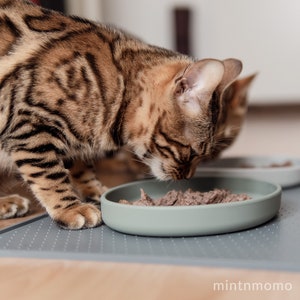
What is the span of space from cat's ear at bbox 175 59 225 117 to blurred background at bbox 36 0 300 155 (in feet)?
6.04

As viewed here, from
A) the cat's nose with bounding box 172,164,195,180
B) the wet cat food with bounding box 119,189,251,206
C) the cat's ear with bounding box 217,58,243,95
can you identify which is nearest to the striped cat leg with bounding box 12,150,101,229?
the wet cat food with bounding box 119,189,251,206

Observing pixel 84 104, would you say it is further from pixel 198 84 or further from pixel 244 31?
pixel 244 31

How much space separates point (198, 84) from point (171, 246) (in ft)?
1.37

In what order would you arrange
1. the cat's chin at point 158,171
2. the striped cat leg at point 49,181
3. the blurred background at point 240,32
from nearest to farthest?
the striped cat leg at point 49,181, the cat's chin at point 158,171, the blurred background at point 240,32

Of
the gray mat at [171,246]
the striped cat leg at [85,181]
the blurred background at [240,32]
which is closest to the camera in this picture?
the gray mat at [171,246]

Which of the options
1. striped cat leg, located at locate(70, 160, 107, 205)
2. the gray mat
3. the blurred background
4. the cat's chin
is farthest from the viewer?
the blurred background

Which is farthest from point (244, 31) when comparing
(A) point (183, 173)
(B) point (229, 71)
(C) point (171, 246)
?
(C) point (171, 246)

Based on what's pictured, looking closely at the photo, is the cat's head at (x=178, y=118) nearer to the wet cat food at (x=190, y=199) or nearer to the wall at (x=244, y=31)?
the wet cat food at (x=190, y=199)

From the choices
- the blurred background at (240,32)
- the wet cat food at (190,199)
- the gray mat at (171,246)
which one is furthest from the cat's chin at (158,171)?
the blurred background at (240,32)

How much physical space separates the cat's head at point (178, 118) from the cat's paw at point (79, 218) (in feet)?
0.77

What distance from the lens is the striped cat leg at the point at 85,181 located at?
69.0 inches

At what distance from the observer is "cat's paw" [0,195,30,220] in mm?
1574

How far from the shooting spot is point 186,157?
1512 mm

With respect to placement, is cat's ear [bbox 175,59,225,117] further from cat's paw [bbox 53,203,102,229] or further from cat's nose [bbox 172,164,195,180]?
cat's paw [bbox 53,203,102,229]
